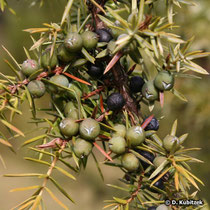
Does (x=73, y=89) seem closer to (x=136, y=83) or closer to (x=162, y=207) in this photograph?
(x=136, y=83)

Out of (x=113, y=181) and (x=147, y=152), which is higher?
(x=113, y=181)

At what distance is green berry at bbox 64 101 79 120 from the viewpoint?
0.45 metres

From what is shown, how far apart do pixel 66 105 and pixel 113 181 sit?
1374 millimetres

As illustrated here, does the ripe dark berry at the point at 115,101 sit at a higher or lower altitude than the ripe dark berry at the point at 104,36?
lower

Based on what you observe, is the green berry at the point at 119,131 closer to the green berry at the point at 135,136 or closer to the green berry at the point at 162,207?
the green berry at the point at 135,136

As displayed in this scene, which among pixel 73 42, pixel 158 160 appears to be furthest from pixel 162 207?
pixel 73 42

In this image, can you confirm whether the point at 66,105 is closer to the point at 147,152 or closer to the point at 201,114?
the point at 147,152

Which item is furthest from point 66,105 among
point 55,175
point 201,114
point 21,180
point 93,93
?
point 21,180

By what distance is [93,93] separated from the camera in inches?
19.1

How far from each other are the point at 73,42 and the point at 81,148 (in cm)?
15

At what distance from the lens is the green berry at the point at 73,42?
16.4 inches

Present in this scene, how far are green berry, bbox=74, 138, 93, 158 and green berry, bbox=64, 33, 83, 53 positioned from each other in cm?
13

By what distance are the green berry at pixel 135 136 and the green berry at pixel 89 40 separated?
132mm

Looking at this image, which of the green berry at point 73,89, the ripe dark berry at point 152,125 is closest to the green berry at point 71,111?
the green berry at point 73,89
